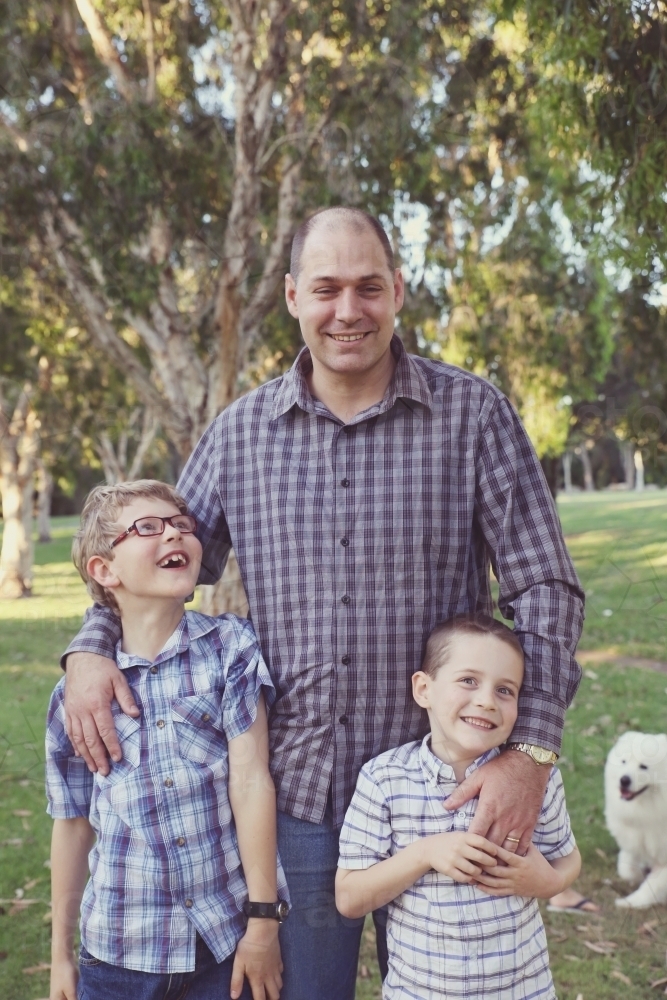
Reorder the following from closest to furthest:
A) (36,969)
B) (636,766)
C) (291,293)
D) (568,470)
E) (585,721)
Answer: (291,293)
(36,969)
(636,766)
(585,721)
(568,470)

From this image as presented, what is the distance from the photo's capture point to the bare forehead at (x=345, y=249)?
6.04 feet

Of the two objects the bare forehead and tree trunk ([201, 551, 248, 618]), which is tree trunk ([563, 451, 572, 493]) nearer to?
tree trunk ([201, 551, 248, 618])

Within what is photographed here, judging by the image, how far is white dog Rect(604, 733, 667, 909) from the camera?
11.7ft

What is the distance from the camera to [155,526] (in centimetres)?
187

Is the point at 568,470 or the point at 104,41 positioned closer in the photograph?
the point at 104,41

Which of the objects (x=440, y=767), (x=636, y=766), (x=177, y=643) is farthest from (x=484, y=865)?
(x=636, y=766)

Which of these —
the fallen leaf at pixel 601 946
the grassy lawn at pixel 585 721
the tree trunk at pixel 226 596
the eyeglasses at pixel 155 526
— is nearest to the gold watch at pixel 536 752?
the eyeglasses at pixel 155 526

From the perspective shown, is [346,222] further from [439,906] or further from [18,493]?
[18,493]

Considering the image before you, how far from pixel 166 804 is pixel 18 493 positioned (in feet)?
17.9

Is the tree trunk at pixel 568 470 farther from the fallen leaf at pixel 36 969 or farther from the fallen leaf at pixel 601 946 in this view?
the fallen leaf at pixel 36 969

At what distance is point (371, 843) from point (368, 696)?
278mm

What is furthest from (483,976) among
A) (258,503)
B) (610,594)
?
(610,594)

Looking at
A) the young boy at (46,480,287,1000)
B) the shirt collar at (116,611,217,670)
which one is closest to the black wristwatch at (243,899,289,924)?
the young boy at (46,480,287,1000)

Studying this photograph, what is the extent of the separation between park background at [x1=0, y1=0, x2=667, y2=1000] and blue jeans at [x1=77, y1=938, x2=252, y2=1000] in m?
1.32
